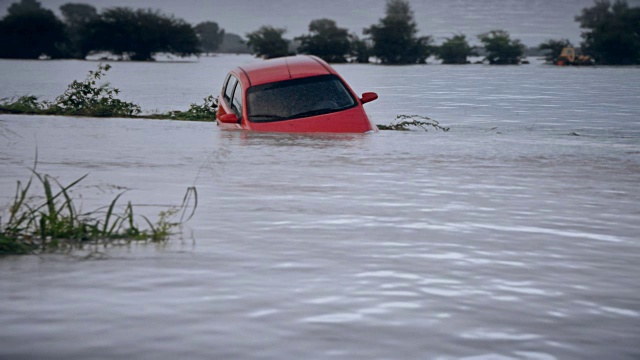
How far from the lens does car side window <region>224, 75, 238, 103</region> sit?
1538 centimetres

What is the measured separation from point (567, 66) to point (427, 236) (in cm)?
10621

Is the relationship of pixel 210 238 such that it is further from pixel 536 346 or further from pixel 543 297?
pixel 536 346

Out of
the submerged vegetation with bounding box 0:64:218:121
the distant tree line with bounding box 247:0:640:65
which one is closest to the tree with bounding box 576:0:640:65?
the distant tree line with bounding box 247:0:640:65

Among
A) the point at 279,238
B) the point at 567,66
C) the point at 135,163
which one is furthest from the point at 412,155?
the point at 567,66

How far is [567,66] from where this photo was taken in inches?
4301

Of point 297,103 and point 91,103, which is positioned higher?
point 297,103

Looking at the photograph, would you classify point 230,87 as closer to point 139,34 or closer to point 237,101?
point 237,101

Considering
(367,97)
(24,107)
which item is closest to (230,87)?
(367,97)

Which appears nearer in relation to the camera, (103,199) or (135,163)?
(103,199)

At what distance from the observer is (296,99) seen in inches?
550

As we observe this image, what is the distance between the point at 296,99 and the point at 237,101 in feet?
3.63

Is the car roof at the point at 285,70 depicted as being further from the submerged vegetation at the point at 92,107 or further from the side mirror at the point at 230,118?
the submerged vegetation at the point at 92,107

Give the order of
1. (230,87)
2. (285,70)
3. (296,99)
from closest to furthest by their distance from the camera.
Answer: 1. (296,99)
2. (285,70)
3. (230,87)

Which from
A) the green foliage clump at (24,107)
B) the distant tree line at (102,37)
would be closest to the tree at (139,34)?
the distant tree line at (102,37)
